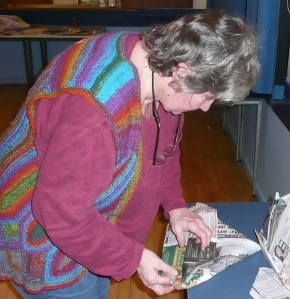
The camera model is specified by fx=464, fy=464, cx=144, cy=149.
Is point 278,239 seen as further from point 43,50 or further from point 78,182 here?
point 43,50

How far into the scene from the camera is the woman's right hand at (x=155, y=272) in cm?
94

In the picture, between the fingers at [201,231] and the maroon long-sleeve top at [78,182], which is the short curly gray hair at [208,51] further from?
the fingers at [201,231]

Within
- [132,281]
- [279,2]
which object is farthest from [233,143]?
[132,281]

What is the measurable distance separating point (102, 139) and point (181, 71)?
0.19 meters

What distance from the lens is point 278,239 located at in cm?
105

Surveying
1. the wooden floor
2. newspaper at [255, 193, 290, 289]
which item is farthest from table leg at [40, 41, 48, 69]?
newspaper at [255, 193, 290, 289]

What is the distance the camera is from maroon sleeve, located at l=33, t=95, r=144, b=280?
750 mm

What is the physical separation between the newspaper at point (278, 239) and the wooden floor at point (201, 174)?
92 cm

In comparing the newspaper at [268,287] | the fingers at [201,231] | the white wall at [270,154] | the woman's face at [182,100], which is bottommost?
the white wall at [270,154]

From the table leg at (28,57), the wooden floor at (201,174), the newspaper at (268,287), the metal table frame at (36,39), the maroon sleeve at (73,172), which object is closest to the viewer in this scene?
the maroon sleeve at (73,172)

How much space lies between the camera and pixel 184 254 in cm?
112

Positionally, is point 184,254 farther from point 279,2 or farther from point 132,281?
point 279,2

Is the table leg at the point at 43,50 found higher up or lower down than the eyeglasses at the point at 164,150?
lower down

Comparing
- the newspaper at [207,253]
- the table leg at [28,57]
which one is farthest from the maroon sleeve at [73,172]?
the table leg at [28,57]
